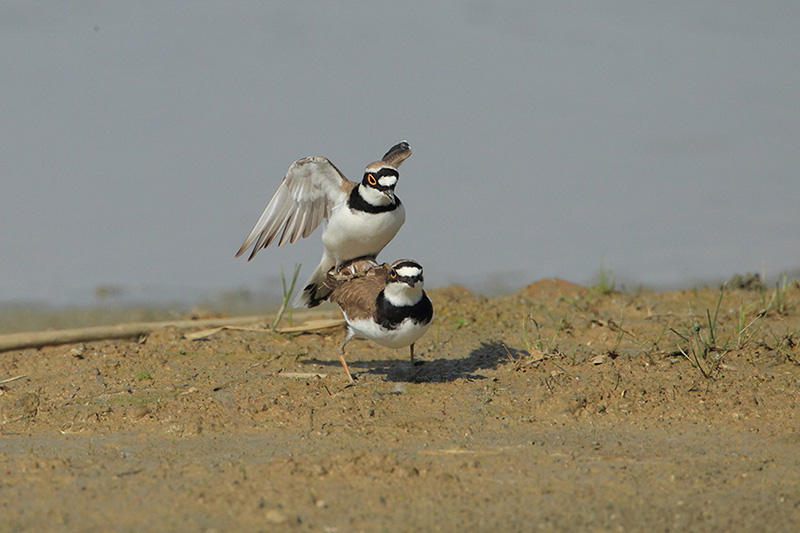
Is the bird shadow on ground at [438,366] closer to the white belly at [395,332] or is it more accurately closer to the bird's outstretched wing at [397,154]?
the white belly at [395,332]

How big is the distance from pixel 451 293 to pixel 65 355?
155 inches

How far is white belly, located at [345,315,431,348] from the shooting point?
6078 mm

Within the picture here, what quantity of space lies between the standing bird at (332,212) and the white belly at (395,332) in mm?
1434

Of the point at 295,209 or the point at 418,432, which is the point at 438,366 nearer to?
the point at 418,432

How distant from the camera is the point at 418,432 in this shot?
17.0 feet

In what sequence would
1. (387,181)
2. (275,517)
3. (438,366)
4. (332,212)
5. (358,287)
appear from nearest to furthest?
1. (275,517)
2. (358,287)
3. (438,366)
4. (387,181)
5. (332,212)

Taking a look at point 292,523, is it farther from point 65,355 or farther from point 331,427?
point 65,355

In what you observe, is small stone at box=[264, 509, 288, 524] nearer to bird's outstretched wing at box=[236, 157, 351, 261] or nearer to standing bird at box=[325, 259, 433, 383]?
standing bird at box=[325, 259, 433, 383]

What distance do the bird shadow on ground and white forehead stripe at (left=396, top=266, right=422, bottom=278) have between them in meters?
0.94

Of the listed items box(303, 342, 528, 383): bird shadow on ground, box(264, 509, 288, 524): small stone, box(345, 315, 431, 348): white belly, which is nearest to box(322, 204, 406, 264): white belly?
box(303, 342, 528, 383): bird shadow on ground

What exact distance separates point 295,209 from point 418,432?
3.70m

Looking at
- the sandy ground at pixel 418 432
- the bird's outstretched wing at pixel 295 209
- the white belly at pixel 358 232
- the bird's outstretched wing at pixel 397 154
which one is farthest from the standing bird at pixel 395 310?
the bird's outstretched wing at pixel 397 154

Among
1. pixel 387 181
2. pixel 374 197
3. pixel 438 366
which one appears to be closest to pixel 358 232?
Result: pixel 374 197

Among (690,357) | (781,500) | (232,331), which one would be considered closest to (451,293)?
(232,331)
